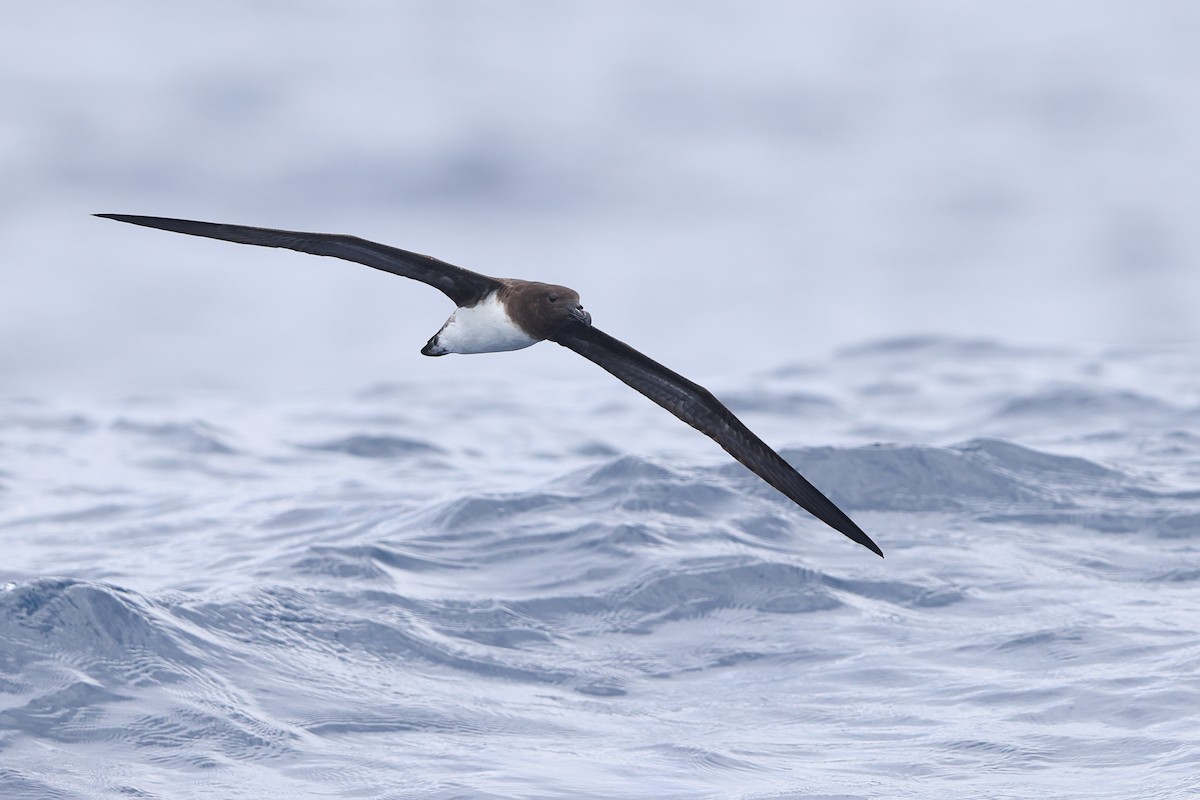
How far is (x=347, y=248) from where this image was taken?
454 inches

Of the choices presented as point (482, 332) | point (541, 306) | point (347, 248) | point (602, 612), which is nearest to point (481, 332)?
point (482, 332)

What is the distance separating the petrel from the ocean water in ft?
7.65

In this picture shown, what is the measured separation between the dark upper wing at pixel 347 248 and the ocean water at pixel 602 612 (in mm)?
3744

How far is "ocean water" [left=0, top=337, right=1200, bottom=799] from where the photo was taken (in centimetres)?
1316

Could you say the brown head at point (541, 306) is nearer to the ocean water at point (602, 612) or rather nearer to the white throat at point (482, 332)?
the white throat at point (482, 332)

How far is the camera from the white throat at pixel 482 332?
12.8m

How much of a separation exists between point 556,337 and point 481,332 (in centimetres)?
64

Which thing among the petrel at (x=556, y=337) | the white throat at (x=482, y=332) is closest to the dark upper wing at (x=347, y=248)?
the petrel at (x=556, y=337)

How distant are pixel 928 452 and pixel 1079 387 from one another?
21.4ft

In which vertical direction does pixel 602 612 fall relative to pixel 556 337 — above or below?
below

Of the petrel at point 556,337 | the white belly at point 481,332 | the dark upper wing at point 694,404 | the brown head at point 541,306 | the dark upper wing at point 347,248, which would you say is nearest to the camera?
the dark upper wing at point 347,248

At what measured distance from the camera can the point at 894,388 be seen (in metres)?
28.0

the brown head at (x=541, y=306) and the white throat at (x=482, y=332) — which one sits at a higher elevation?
the brown head at (x=541, y=306)

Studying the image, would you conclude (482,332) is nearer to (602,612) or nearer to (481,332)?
(481,332)
